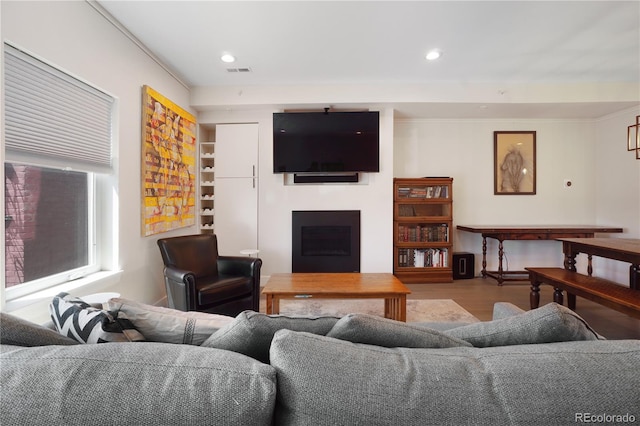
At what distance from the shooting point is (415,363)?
0.70 metres

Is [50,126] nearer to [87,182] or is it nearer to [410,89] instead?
[87,182]

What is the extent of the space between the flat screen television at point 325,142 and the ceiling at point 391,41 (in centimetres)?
46

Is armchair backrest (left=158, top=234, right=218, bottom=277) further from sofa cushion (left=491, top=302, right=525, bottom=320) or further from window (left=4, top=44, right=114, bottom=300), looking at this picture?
sofa cushion (left=491, top=302, right=525, bottom=320)

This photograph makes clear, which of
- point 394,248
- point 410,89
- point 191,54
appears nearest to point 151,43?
point 191,54

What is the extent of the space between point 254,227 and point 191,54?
2.20m

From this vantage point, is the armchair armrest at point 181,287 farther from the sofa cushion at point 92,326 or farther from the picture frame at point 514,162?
the picture frame at point 514,162

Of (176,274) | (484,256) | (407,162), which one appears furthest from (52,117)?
(484,256)

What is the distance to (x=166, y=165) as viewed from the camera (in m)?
3.11

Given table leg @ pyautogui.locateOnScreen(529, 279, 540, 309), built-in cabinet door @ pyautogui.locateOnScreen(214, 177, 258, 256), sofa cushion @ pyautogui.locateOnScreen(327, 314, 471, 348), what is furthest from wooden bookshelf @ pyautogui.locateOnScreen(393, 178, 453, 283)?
sofa cushion @ pyautogui.locateOnScreen(327, 314, 471, 348)

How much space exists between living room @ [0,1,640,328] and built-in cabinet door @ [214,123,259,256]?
12 centimetres

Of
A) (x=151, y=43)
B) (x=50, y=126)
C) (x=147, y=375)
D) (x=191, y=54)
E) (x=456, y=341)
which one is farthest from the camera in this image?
(x=191, y=54)

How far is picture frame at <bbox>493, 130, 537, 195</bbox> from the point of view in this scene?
173 inches

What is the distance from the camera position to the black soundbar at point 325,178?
3.97 meters

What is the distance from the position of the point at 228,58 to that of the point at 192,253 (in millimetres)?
2109
